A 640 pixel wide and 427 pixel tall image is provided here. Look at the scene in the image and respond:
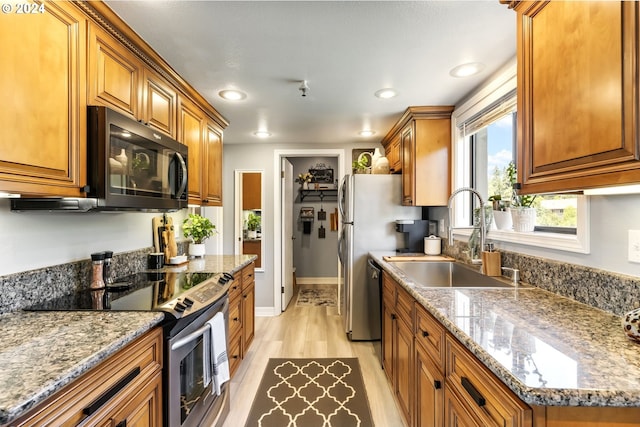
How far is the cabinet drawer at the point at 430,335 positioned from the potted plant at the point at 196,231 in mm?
1971

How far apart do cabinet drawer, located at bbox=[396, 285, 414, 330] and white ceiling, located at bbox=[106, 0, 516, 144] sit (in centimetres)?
140

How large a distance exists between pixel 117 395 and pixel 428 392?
1233 millimetres

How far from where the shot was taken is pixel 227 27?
58.5 inches

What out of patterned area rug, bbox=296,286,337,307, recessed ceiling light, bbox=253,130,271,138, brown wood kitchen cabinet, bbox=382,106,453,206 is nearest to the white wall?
recessed ceiling light, bbox=253,130,271,138

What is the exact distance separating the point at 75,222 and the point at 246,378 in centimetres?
168

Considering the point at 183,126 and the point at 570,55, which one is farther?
the point at 183,126

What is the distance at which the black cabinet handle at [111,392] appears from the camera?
857 mm

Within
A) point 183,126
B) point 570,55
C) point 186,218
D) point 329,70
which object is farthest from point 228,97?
point 570,55

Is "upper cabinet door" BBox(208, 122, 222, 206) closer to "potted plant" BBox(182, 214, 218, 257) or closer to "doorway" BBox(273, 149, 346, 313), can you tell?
"potted plant" BBox(182, 214, 218, 257)

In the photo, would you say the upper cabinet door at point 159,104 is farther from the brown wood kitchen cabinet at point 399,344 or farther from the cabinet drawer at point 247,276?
the brown wood kitchen cabinet at point 399,344

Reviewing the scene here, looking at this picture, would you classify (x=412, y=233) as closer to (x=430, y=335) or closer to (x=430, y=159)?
(x=430, y=159)

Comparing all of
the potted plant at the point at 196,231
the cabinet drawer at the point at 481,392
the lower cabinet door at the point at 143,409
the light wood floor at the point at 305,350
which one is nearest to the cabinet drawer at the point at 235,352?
the light wood floor at the point at 305,350

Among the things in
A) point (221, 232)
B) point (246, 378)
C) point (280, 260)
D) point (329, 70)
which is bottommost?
point (246, 378)

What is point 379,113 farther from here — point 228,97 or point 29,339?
point 29,339
